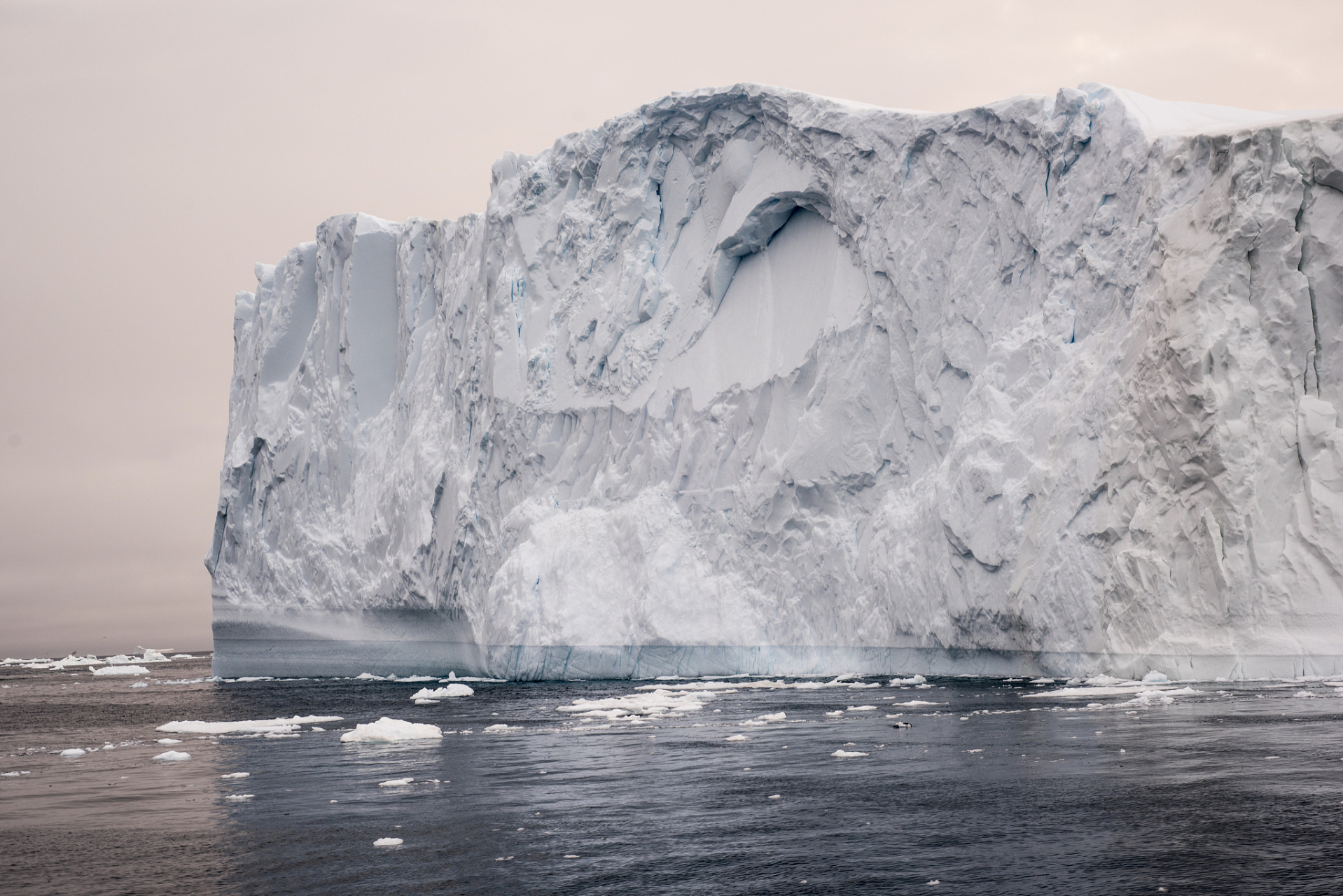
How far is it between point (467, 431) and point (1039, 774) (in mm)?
22778

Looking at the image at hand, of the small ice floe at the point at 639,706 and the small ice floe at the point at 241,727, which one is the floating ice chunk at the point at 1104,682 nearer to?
the small ice floe at the point at 639,706

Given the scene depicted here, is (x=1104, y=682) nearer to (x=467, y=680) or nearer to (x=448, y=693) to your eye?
(x=448, y=693)

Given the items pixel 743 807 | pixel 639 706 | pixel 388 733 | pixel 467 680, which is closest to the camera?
pixel 743 807

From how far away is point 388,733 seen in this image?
1453cm

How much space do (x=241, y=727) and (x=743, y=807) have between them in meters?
10.9

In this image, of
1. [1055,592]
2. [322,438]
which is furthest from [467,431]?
A: [1055,592]

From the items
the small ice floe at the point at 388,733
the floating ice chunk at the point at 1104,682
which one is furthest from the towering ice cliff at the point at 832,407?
the small ice floe at the point at 388,733

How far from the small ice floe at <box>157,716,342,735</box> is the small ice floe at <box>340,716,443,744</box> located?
2.18 meters

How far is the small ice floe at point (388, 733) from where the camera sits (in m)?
14.5

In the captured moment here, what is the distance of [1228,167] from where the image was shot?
1831cm

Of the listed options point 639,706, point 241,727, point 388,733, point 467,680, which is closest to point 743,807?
point 388,733

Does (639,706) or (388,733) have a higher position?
(388,733)

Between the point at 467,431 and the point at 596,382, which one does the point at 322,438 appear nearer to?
the point at 467,431

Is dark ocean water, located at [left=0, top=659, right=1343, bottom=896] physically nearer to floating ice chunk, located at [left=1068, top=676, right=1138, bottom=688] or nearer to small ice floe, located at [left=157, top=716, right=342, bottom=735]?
small ice floe, located at [left=157, top=716, right=342, bottom=735]
